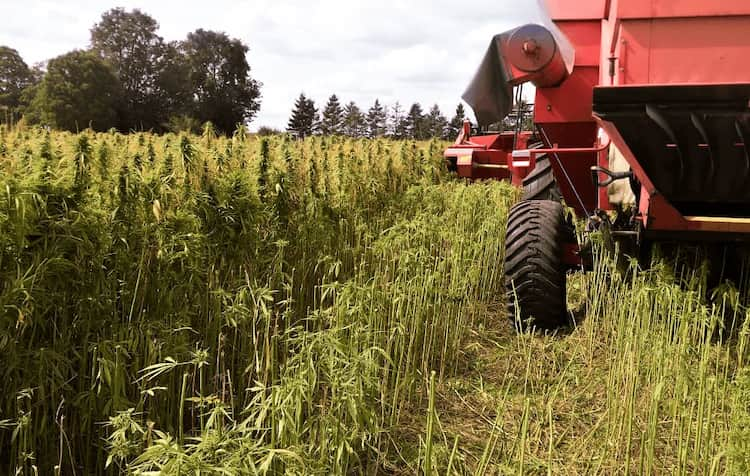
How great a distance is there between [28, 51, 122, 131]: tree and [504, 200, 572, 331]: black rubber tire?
3274cm

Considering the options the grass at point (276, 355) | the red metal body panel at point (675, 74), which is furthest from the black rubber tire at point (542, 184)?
the red metal body panel at point (675, 74)

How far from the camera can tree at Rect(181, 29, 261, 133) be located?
49.4 metres

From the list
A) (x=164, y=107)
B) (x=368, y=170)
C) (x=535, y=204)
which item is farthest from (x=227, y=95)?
(x=535, y=204)

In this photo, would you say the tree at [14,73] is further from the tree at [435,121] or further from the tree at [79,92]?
the tree at [435,121]

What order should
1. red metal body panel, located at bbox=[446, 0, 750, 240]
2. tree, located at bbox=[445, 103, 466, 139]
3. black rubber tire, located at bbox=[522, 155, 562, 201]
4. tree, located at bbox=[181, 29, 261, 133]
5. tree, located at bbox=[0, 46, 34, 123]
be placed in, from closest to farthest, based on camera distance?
red metal body panel, located at bbox=[446, 0, 750, 240]
black rubber tire, located at bbox=[522, 155, 562, 201]
tree, located at bbox=[0, 46, 34, 123]
tree, located at bbox=[445, 103, 466, 139]
tree, located at bbox=[181, 29, 261, 133]

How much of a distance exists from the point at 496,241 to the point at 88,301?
2.95 metres

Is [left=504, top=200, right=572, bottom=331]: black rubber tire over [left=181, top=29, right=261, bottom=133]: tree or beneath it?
beneath

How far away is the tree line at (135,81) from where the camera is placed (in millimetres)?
35406

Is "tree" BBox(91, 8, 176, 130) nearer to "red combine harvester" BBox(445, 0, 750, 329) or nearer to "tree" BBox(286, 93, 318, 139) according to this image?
"tree" BBox(286, 93, 318, 139)

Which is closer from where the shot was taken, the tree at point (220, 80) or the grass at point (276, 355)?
the grass at point (276, 355)

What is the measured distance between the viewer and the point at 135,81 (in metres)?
47.8

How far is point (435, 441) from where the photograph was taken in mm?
2561

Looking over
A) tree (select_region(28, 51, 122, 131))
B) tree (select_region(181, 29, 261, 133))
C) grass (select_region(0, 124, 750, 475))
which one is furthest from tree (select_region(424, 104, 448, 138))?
grass (select_region(0, 124, 750, 475))

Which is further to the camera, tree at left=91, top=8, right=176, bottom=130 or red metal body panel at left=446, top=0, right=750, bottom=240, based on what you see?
tree at left=91, top=8, right=176, bottom=130
